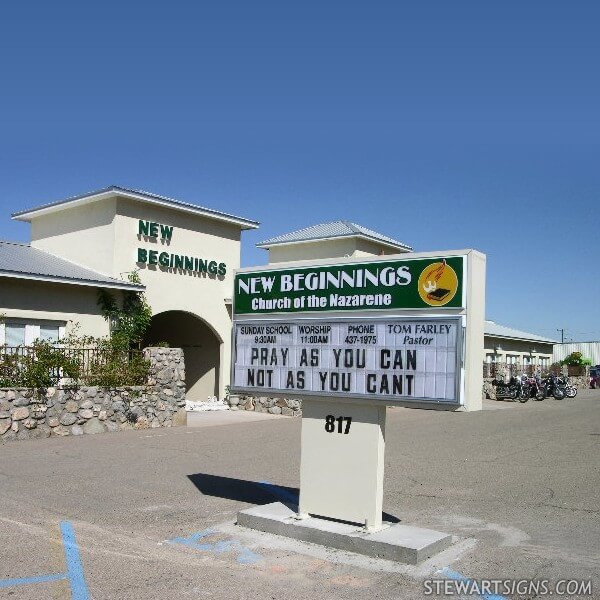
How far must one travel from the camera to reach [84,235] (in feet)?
74.8

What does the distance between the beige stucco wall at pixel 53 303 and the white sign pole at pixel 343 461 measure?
12.6 metres

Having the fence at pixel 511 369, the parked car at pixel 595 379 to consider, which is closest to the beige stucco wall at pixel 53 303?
the fence at pixel 511 369

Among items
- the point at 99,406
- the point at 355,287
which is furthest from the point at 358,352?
the point at 99,406

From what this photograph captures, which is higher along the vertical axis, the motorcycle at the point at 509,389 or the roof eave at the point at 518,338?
the roof eave at the point at 518,338

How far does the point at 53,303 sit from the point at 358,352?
44.9 ft

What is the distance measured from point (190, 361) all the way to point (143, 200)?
7.23 meters

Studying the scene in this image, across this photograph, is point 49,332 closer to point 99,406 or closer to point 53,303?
point 53,303

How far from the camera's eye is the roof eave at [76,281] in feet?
58.4

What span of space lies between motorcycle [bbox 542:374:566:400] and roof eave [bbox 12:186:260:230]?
19.3m

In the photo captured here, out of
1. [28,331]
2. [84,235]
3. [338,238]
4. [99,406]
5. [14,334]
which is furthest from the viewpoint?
[338,238]

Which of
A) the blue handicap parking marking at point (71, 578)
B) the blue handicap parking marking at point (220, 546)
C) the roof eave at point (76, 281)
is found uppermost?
the roof eave at point (76, 281)

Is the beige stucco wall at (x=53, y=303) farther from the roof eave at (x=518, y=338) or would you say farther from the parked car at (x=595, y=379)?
the parked car at (x=595, y=379)

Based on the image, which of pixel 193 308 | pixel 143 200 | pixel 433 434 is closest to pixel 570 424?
pixel 433 434

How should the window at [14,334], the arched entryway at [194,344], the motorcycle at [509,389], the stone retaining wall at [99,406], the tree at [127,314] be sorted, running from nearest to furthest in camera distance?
the stone retaining wall at [99,406]
the window at [14,334]
the tree at [127,314]
the arched entryway at [194,344]
the motorcycle at [509,389]
